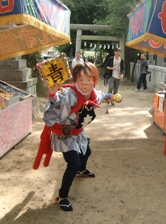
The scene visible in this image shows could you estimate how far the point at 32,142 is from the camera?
5227 mm

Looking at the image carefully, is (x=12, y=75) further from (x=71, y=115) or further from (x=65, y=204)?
(x=65, y=204)

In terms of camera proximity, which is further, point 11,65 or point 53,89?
point 11,65

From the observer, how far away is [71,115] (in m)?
2.92

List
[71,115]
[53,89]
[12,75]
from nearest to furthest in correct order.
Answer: [53,89] → [71,115] → [12,75]

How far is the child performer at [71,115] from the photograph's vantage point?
277 cm

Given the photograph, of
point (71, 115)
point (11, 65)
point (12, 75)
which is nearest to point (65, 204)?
point (71, 115)

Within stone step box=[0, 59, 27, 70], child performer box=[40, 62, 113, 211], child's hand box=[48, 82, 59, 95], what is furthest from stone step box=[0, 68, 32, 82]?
child's hand box=[48, 82, 59, 95]

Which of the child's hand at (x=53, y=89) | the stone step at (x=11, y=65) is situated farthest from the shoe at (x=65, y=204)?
the stone step at (x=11, y=65)

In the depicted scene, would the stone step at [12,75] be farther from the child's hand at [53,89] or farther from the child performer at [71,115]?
the child's hand at [53,89]

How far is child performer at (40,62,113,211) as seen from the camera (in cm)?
277

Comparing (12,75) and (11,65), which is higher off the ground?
(11,65)

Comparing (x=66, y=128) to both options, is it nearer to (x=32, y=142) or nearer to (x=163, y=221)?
(x=163, y=221)

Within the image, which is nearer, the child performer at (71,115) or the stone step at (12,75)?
the child performer at (71,115)

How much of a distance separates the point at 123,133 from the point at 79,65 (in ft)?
10.6
